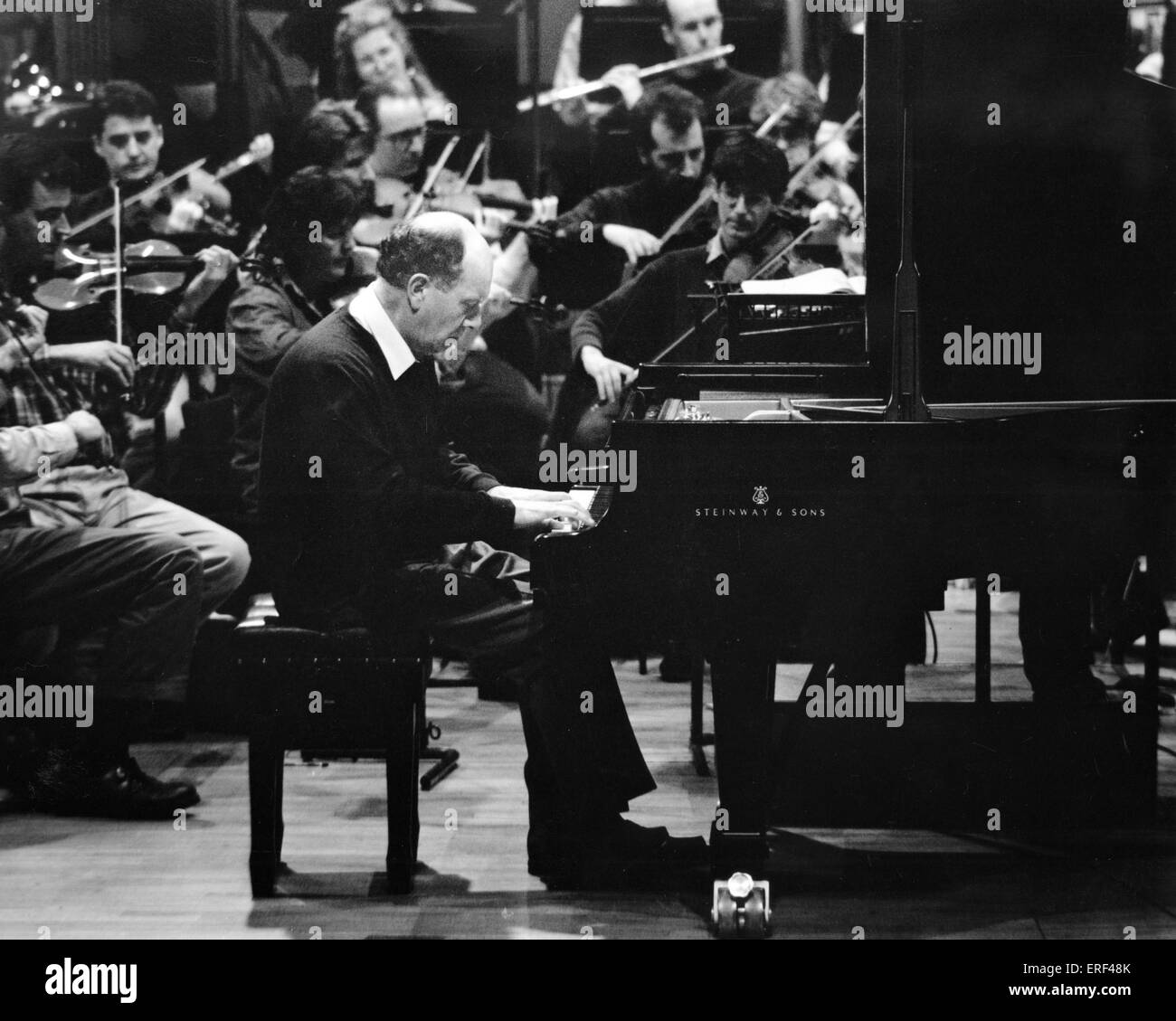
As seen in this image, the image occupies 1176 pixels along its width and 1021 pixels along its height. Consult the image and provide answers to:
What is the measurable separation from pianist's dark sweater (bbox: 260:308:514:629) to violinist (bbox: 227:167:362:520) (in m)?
1.16

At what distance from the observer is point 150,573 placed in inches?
161

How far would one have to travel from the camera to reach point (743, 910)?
2.85 m

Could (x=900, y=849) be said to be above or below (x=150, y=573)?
below

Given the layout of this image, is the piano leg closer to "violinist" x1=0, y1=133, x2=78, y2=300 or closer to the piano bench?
the piano bench

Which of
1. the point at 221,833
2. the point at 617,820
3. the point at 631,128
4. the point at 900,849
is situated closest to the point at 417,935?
the point at 617,820

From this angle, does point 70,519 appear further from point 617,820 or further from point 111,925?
point 617,820

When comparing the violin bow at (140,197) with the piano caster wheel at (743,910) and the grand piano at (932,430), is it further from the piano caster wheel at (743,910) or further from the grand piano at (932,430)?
the piano caster wheel at (743,910)

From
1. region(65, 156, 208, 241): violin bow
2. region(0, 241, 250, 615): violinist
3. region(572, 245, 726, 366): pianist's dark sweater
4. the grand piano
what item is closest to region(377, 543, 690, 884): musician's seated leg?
the grand piano

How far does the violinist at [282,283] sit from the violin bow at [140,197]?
0.25 m

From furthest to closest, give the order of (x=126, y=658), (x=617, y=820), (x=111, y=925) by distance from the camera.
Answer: (x=126, y=658)
(x=617, y=820)
(x=111, y=925)

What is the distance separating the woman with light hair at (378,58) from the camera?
432 centimetres

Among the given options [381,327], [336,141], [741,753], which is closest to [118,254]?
[336,141]

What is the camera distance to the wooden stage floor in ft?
9.56
